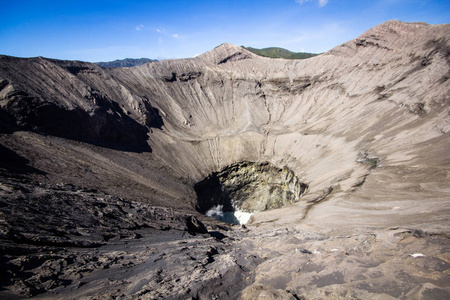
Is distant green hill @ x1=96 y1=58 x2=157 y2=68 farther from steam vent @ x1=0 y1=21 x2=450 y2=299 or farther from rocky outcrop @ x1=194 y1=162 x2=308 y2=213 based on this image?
rocky outcrop @ x1=194 y1=162 x2=308 y2=213

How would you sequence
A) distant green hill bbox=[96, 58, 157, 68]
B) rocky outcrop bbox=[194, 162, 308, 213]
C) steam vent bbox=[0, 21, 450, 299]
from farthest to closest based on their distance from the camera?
distant green hill bbox=[96, 58, 157, 68], rocky outcrop bbox=[194, 162, 308, 213], steam vent bbox=[0, 21, 450, 299]

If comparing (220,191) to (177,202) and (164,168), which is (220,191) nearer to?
(164,168)

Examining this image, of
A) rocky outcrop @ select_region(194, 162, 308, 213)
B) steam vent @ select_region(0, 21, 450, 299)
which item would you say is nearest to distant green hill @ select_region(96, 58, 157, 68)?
steam vent @ select_region(0, 21, 450, 299)

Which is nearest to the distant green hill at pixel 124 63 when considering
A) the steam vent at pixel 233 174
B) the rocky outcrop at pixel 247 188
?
the steam vent at pixel 233 174

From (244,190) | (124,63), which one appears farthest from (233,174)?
(124,63)

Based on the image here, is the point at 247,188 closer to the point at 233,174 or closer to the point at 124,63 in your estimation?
the point at 233,174

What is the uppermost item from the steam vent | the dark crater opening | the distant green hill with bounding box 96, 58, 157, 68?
the distant green hill with bounding box 96, 58, 157, 68
